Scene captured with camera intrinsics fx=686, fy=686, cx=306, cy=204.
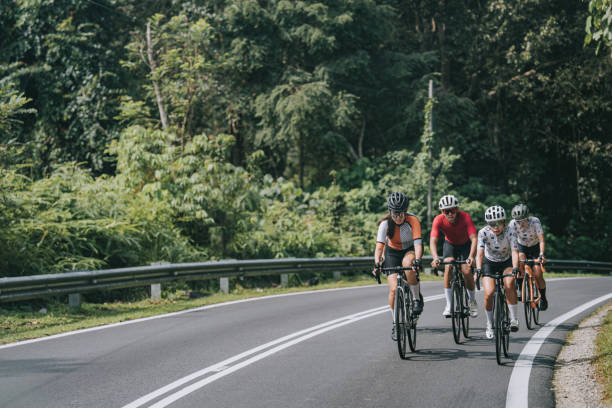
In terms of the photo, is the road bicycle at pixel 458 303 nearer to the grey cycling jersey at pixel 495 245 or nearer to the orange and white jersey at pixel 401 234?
the grey cycling jersey at pixel 495 245

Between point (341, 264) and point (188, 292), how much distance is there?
7.02 meters

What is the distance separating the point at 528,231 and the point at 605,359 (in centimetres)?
357

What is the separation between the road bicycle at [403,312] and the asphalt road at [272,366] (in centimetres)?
21

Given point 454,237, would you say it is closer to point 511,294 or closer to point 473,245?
point 473,245

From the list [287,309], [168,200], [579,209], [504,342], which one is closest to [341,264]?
[168,200]

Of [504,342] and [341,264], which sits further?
[341,264]

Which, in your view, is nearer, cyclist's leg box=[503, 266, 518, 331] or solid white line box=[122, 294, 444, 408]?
solid white line box=[122, 294, 444, 408]

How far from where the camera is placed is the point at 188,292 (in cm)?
1627

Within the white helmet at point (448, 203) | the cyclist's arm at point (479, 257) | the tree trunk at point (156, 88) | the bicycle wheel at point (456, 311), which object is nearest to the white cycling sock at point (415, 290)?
the bicycle wheel at point (456, 311)

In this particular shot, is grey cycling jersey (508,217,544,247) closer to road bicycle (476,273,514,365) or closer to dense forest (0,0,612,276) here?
road bicycle (476,273,514,365)

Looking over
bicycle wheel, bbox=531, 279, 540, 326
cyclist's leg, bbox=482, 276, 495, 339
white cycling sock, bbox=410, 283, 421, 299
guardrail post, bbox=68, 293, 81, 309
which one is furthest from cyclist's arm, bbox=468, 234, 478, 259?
guardrail post, bbox=68, 293, 81, 309

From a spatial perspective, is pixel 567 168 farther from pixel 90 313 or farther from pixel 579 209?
pixel 90 313

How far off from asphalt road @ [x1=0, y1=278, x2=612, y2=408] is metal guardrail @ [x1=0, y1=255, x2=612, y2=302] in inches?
72.9

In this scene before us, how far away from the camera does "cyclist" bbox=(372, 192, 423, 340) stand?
8938 mm
